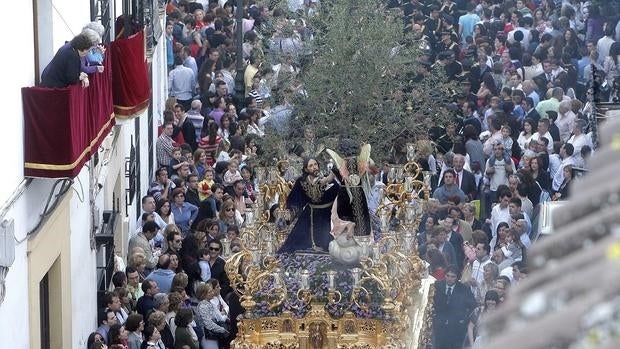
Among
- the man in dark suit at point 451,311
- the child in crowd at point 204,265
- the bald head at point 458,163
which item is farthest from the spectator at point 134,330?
the bald head at point 458,163

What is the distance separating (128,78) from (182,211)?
10.7 ft

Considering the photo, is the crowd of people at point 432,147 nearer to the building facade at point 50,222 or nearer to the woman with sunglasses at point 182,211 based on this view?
the woman with sunglasses at point 182,211

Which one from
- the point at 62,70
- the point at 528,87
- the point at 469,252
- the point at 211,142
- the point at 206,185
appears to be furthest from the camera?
the point at 528,87

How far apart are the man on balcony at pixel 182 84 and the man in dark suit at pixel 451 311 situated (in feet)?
39.6

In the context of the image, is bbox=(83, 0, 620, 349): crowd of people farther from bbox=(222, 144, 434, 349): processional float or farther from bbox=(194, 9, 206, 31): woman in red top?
bbox=(222, 144, 434, 349): processional float

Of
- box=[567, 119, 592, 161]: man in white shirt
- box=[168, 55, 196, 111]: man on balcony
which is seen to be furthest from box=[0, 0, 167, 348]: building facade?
box=[168, 55, 196, 111]: man on balcony

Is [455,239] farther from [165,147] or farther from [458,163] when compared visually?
[165,147]

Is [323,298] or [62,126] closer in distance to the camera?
[62,126]

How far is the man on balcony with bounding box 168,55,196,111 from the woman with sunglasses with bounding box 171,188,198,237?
772 centimetres

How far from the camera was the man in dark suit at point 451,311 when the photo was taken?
1489 centimetres

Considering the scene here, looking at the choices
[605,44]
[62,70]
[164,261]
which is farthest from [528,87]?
[62,70]

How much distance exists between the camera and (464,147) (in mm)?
21906

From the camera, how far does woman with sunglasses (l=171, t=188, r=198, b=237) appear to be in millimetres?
18875

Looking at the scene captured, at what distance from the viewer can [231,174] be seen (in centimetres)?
2038
